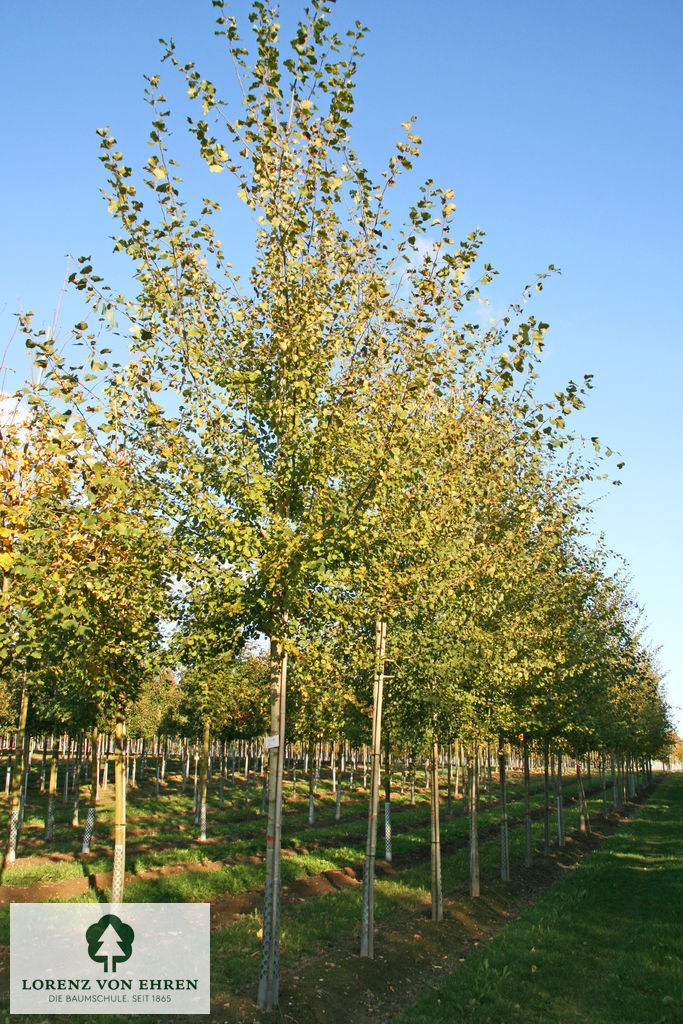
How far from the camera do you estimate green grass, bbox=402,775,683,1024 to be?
32.9 ft

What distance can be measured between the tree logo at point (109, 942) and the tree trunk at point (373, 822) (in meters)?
4.08

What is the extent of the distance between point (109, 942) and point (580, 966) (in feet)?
27.4

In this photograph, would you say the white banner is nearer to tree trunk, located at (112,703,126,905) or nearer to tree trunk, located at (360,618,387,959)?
tree trunk, located at (112,703,126,905)

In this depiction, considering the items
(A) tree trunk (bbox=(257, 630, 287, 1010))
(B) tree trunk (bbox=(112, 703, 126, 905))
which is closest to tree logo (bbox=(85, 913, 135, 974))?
(B) tree trunk (bbox=(112, 703, 126, 905))

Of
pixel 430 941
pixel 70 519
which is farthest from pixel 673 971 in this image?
pixel 70 519

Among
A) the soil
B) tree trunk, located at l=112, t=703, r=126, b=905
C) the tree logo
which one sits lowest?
the soil

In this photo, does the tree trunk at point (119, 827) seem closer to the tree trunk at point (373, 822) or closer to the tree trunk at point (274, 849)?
the tree trunk at point (373, 822)

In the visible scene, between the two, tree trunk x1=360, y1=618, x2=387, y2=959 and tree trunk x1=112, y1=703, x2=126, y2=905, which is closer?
tree trunk x1=360, y1=618, x2=387, y2=959

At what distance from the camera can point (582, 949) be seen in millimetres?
13609

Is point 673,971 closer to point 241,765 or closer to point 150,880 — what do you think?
point 150,880

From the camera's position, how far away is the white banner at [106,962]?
965cm

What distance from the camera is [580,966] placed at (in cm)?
1241

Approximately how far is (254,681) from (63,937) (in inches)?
940

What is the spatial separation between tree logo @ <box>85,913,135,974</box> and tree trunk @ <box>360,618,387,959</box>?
4076 millimetres
